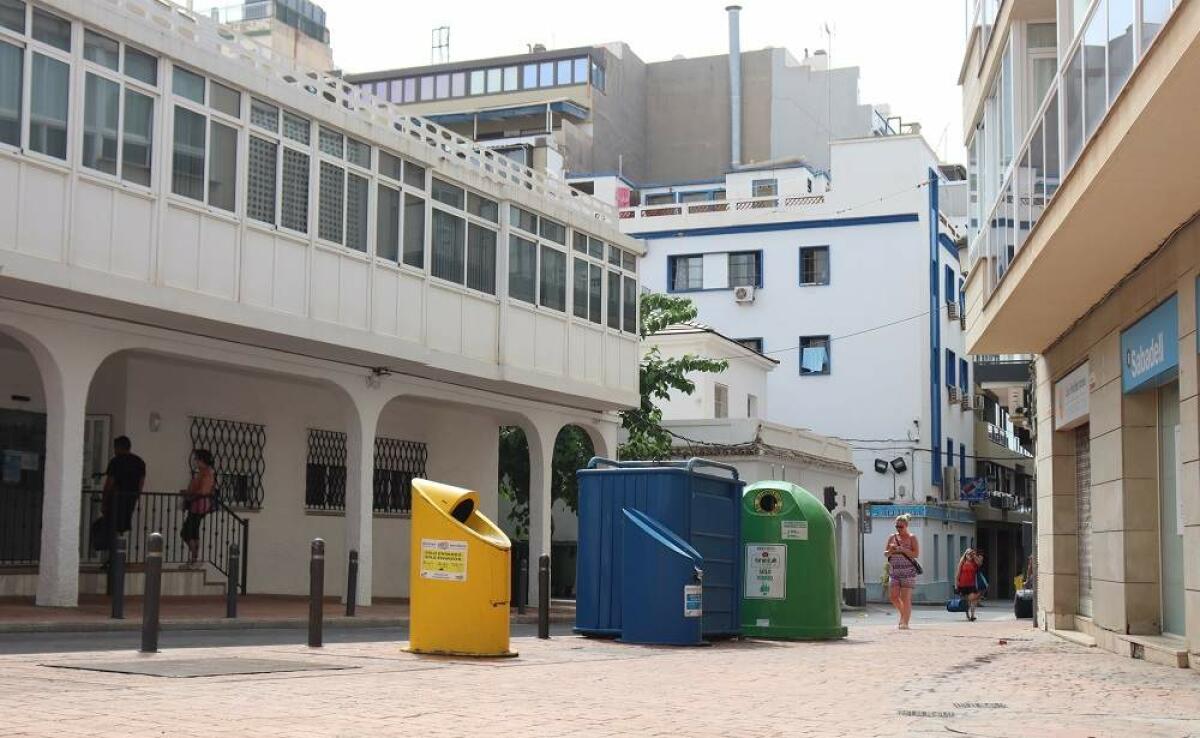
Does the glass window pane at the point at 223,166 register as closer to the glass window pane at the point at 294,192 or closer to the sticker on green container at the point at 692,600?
the glass window pane at the point at 294,192

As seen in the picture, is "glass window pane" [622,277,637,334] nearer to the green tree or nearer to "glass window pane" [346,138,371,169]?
the green tree

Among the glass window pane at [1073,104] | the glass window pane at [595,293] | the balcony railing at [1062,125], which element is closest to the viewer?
the balcony railing at [1062,125]

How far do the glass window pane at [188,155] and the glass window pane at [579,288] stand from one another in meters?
10.0

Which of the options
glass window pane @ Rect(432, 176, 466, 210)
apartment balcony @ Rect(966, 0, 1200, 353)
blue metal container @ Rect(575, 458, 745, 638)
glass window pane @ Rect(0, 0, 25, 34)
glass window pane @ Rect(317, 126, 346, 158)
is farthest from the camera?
glass window pane @ Rect(432, 176, 466, 210)

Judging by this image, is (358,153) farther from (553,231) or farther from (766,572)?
(766,572)

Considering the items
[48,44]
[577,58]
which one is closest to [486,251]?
[48,44]

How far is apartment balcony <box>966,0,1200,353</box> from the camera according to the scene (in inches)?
440

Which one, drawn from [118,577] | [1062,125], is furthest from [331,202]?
[1062,125]

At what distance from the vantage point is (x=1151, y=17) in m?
11.4

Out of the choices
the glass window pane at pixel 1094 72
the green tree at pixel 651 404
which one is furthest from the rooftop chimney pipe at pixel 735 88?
the glass window pane at pixel 1094 72

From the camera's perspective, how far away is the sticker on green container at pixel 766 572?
18.1 metres

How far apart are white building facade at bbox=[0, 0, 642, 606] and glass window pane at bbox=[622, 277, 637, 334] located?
0.08 m

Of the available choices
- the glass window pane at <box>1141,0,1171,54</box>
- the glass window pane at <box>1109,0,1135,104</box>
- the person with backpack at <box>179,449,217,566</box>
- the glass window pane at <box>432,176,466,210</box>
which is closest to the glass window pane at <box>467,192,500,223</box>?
the glass window pane at <box>432,176,466,210</box>

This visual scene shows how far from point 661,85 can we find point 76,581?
170 feet
